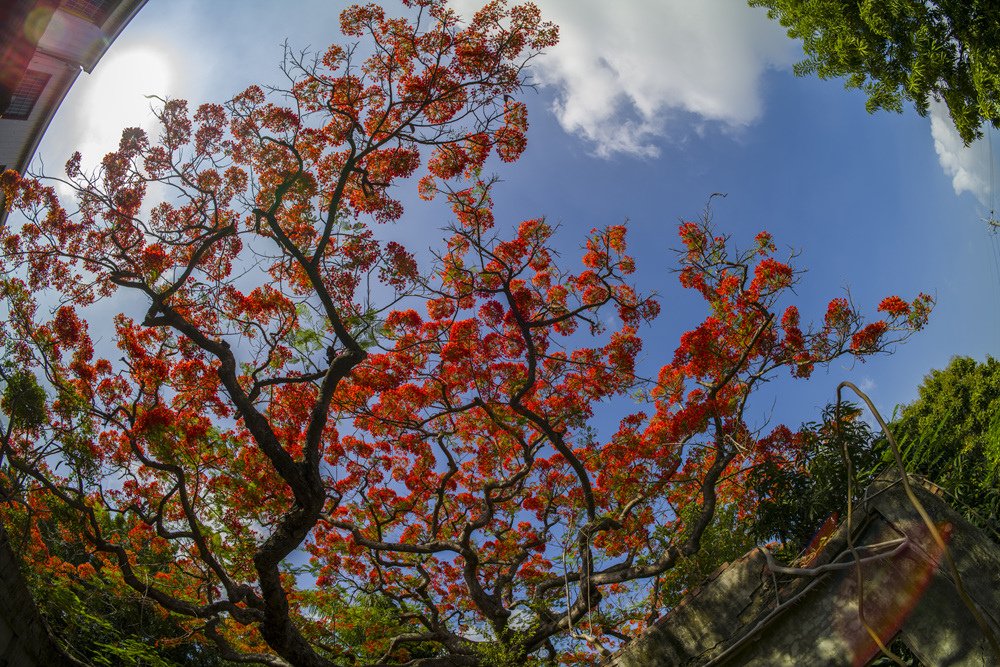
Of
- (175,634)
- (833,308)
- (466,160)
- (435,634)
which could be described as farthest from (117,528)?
(833,308)

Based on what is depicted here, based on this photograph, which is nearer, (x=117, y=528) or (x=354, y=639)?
(x=354, y=639)

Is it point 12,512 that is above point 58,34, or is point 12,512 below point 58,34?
below

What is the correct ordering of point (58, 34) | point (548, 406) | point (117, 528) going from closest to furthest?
point (548, 406) < point (117, 528) < point (58, 34)

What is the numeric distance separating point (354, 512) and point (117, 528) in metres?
4.41

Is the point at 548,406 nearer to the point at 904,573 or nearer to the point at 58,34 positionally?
the point at 904,573

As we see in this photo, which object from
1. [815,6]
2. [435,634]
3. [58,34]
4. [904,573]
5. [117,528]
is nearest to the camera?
[904,573]

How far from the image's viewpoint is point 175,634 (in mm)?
9930

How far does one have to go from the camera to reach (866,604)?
2.77 metres

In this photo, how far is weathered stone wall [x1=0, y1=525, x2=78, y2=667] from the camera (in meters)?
3.67

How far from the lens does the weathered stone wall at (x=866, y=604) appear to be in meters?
2.66

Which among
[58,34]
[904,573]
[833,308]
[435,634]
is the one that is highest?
[58,34]

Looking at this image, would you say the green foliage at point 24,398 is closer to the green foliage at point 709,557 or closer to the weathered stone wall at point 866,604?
the green foliage at point 709,557

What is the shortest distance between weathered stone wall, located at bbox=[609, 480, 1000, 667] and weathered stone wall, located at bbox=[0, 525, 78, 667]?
3.91m

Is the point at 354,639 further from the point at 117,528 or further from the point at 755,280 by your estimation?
the point at 755,280
